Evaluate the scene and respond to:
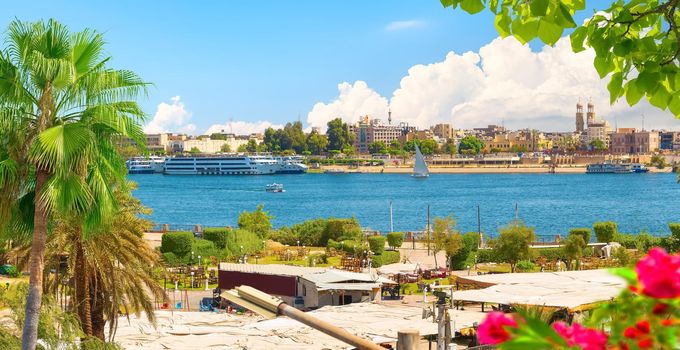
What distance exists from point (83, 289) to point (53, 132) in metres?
5.25

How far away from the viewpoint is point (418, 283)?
95.8 feet

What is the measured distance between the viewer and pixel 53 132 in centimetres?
830

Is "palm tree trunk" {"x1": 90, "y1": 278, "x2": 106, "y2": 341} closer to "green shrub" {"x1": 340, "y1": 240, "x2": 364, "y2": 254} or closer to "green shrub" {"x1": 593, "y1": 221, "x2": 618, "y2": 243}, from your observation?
"green shrub" {"x1": 340, "y1": 240, "x2": 364, "y2": 254}

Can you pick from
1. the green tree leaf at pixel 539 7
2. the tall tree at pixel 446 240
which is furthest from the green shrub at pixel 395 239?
the green tree leaf at pixel 539 7

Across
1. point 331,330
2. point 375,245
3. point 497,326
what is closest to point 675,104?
point 331,330

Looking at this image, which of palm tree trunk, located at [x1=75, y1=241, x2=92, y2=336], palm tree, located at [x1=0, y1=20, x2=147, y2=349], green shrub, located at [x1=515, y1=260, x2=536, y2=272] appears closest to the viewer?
palm tree, located at [x1=0, y1=20, x2=147, y2=349]

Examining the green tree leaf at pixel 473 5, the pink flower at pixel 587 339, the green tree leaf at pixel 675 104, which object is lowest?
the pink flower at pixel 587 339

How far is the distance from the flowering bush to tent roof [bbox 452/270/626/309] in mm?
14239

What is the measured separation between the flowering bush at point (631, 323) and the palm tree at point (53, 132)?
24.8 ft

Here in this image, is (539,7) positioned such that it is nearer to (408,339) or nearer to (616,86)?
(616,86)

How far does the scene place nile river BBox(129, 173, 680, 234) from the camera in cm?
8544

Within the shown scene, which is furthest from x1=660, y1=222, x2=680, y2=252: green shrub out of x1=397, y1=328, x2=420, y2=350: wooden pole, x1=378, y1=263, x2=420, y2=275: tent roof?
x1=397, y1=328, x2=420, y2=350: wooden pole

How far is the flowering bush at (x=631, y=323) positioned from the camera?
4.08ft

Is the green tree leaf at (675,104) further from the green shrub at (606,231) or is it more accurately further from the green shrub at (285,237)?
the green shrub at (285,237)
